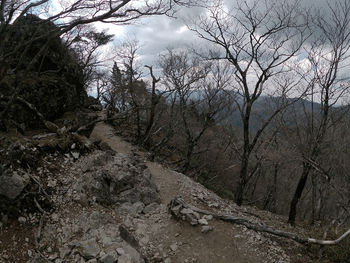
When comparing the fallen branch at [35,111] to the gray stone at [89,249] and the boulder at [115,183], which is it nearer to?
the boulder at [115,183]

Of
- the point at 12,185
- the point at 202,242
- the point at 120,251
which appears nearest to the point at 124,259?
the point at 120,251

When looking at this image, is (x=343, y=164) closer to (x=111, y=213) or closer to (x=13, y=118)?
(x=111, y=213)

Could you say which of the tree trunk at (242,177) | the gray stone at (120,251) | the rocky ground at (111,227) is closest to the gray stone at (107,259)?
the rocky ground at (111,227)

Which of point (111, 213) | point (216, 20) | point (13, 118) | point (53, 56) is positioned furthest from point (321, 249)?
point (53, 56)

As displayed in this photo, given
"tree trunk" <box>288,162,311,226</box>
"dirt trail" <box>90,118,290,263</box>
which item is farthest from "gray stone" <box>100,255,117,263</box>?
"tree trunk" <box>288,162,311,226</box>

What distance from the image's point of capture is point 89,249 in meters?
4.47

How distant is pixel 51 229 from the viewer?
15.3ft

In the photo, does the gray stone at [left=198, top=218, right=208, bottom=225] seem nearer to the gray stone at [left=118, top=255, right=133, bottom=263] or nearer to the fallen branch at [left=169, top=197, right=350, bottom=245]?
the fallen branch at [left=169, top=197, right=350, bottom=245]

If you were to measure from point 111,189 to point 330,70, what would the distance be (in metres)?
7.49

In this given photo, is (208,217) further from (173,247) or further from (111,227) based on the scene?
(111,227)

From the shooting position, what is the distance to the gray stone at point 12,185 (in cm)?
459

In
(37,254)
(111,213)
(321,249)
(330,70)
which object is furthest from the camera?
(330,70)

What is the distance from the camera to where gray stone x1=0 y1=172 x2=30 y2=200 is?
4590 millimetres

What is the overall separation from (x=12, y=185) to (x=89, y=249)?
2.02 metres
